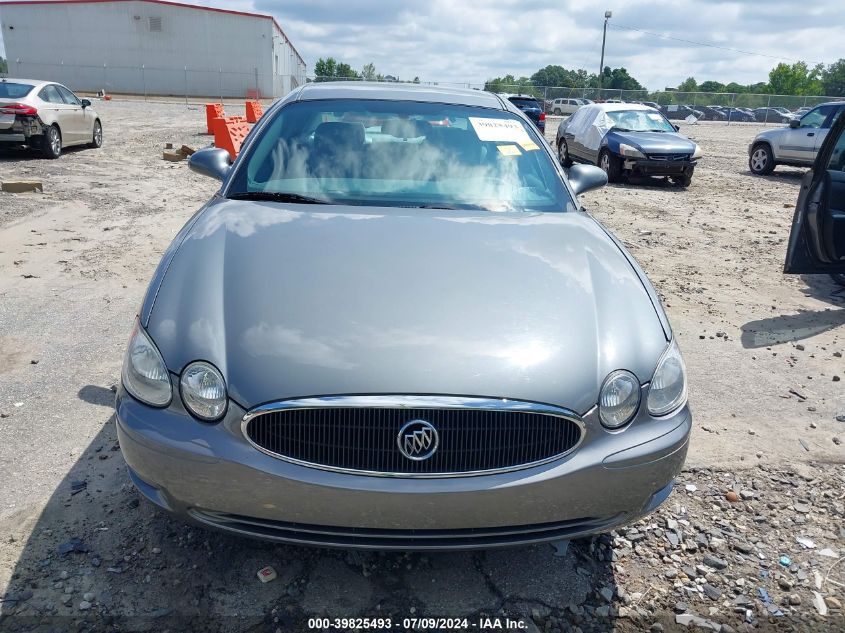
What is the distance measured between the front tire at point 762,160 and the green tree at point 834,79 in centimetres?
9364

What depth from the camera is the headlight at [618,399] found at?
225 cm

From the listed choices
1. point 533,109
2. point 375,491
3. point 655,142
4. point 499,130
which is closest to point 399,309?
point 375,491

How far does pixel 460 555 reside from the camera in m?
2.67

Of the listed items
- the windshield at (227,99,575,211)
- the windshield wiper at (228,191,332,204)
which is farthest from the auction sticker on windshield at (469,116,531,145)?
the windshield wiper at (228,191,332,204)

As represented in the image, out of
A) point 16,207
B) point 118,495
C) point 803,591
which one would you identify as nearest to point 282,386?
point 118,495

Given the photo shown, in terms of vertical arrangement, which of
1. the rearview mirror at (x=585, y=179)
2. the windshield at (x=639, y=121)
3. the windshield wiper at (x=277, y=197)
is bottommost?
the windshield wiper at (x=277, y=197)

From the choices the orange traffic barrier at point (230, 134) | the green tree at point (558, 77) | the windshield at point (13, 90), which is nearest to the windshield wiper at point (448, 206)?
the orange traffic barrier at point (230, 134)

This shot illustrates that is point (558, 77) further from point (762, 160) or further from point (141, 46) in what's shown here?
point (762, 160)

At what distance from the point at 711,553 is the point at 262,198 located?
2.56m

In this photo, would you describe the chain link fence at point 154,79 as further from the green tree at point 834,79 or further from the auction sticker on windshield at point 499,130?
the green tree at point 834,79

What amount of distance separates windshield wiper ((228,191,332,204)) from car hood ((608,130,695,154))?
425 inches

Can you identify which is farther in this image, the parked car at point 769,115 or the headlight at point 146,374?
the parked car at point 769,115

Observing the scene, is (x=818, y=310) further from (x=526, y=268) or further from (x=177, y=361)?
(x=177, y=361)

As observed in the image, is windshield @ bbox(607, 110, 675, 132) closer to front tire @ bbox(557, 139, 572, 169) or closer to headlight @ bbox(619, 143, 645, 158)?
headlight @ bbox(619, 143, 645, 158)
